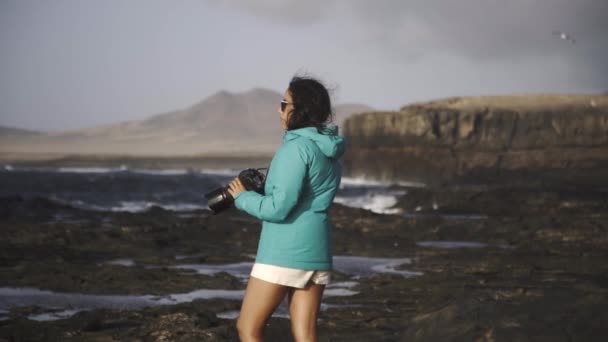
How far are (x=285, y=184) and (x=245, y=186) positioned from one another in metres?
0.31

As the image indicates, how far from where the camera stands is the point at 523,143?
194 ft

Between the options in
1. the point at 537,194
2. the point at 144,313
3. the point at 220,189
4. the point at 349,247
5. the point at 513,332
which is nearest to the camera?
the point at 220,189

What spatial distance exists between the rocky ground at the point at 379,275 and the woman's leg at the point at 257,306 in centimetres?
154

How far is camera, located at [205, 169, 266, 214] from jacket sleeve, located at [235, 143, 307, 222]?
19 centimetres

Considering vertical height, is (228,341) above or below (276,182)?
below

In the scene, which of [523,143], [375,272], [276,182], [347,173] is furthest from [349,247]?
[347,173]

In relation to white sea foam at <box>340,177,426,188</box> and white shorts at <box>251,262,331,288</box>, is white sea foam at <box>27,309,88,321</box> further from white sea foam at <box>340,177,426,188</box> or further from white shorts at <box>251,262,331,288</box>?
white sea foam at <box>340,177,426,188</box>

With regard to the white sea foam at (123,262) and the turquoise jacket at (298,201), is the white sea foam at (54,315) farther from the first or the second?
the turquoise jacket at (298,201)

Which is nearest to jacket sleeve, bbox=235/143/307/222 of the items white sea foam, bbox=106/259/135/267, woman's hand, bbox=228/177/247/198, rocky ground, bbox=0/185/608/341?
woman's hand, bbox=228/177/247/198

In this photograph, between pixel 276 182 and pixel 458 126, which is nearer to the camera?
pixel 276 182

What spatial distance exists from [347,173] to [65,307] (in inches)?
2391

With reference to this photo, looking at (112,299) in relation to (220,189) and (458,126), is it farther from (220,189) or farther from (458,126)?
(458,126)

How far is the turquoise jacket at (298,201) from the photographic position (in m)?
4.05

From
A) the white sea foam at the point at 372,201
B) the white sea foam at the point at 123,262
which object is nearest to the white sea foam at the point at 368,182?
the white sea foam at the point at 372,201
